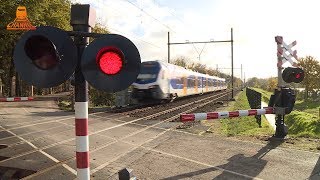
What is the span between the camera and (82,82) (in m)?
2.89

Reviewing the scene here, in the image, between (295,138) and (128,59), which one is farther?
(295,138)

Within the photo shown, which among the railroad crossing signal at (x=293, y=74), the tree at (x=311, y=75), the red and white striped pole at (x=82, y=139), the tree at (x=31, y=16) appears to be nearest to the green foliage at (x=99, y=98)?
the tree at (x=31, y=16)

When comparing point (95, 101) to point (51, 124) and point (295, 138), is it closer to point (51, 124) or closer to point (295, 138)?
point (51, 124)

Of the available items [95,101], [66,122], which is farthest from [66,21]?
[66,122]

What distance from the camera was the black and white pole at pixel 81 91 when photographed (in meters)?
2.88

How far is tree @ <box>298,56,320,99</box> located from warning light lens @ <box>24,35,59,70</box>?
180 feet

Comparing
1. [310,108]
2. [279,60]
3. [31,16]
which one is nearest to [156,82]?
[31,16]

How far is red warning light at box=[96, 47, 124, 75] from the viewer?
108 inches

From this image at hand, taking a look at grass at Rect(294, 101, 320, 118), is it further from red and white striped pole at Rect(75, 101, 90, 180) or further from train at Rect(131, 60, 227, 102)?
red and white striped pole at Rect(75, 101, 90, 180)

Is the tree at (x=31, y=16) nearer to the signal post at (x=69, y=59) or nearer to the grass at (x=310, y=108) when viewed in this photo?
the signal post at (x=69, y=59)

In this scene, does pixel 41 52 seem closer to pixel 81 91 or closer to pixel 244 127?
pixel 81 91

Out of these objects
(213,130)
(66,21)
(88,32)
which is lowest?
(213,130)

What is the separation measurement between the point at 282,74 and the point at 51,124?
8113mm

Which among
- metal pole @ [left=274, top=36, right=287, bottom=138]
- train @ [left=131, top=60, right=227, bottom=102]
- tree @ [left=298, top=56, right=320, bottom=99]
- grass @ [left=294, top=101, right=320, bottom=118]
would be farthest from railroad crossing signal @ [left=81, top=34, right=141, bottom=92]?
tree @ [left=298, top=56, right=320, bottom=99]
